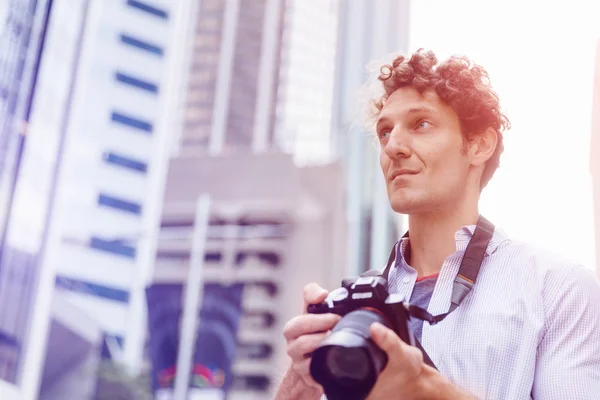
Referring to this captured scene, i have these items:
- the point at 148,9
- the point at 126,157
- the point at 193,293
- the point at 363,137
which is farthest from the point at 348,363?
the point at 148,9

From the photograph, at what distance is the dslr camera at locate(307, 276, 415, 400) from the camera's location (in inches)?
22.0

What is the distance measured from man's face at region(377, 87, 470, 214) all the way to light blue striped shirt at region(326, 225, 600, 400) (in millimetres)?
99

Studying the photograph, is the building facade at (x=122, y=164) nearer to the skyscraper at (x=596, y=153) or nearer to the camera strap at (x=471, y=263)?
the skyscraper at (x=596, y=153)

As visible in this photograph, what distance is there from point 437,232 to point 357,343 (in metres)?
0.42

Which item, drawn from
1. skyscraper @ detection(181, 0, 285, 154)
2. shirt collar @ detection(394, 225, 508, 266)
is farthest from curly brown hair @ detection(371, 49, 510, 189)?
skyscraper @ detection(181, 0, 285, 154)

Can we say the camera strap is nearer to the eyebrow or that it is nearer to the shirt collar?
the shirt collar

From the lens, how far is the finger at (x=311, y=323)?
0.64m

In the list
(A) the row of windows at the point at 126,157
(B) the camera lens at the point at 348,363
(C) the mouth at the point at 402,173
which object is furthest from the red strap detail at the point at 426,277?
(A) the row of windows at the point at 126,157

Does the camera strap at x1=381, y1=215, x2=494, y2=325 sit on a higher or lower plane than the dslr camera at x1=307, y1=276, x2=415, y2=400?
higher

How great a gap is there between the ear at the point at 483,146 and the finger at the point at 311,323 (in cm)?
44

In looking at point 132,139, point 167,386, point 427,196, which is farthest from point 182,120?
point 427,196

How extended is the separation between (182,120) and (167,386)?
11.5m

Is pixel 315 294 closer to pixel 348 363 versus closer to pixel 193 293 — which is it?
pixel 348 363

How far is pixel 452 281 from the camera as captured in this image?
864 millimetres
